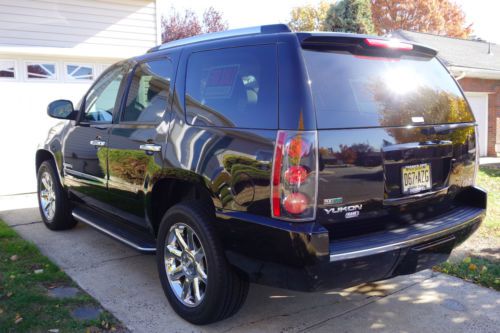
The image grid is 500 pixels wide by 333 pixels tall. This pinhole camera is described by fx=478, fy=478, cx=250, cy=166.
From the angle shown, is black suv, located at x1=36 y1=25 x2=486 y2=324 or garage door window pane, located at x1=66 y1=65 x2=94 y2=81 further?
garage door window pane, located at x1=66 y1=65 x2=94 y2=81

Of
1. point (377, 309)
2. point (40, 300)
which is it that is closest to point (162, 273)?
point (40, 300)

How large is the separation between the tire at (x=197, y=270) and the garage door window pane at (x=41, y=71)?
6097 millimetres

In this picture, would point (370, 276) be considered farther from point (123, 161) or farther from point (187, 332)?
point (123, 161)

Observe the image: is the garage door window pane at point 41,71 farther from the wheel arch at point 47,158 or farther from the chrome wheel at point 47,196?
the chrome wheel at point 47,196

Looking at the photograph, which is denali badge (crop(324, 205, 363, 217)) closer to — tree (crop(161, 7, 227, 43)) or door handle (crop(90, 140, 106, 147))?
door handle (crop(90, 140, 106, 147))

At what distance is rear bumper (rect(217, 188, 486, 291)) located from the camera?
2670 mm

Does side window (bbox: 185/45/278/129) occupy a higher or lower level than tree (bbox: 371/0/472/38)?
lower

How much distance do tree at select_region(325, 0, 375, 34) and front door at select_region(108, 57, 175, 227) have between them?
1143 cm

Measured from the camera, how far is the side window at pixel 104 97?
4594 mm

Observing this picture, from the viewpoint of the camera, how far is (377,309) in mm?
3795

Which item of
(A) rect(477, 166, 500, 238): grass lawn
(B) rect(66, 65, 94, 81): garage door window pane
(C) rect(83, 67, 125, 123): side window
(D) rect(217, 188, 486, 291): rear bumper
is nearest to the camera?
(D) rect(217, 188, 486, 291): rear bumper

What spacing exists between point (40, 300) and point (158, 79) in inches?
79.5

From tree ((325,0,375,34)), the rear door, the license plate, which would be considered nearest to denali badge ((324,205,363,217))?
the rear door

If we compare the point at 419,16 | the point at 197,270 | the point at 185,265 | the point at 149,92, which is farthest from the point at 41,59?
the point at 419,16
